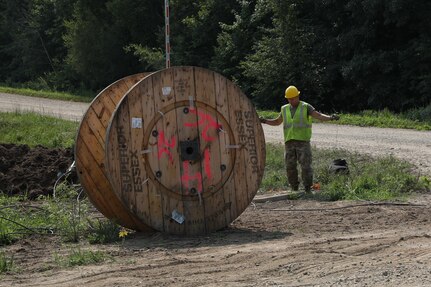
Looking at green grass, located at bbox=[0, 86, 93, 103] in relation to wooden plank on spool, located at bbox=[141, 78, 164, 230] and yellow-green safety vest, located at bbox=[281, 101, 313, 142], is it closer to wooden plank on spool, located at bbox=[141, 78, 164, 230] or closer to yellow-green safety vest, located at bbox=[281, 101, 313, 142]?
yellow-green safety vest, located at bbox=[281, 101, 313, 142]

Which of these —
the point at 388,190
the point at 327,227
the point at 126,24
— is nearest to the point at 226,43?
the point at 126,24

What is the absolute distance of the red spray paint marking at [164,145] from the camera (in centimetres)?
1030

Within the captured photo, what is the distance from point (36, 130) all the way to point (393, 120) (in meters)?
9.04

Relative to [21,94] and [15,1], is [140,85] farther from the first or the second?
[15,1]

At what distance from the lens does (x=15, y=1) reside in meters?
53.2

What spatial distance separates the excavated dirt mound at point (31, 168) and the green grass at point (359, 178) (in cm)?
353

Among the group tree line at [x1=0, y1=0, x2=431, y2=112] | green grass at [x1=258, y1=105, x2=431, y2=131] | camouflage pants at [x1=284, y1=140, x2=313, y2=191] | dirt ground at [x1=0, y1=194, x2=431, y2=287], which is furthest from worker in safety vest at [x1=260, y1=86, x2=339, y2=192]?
tree line at [x1=0, y1=0, x2=431, y2=112]

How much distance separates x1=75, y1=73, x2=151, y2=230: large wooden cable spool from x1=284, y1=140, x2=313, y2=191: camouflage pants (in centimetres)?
318

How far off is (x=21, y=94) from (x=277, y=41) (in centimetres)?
1287

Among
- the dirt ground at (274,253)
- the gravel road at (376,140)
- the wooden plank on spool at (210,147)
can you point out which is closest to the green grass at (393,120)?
the gravel road at (376,140)

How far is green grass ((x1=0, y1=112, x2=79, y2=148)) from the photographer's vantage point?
20594 mm

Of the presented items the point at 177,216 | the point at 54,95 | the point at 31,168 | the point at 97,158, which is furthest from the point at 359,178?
the point at 54,95

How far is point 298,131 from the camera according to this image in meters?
13.6

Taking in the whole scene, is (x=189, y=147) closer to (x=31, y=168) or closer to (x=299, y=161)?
(x=299, y=161)
